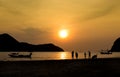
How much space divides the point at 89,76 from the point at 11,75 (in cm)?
960

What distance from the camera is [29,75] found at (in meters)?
25.2

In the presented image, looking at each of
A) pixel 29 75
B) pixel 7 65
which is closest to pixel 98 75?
pixel 29 75

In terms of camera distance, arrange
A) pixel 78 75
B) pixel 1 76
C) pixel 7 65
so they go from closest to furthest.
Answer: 1. pixel 1 76
2. pixel 78 75
3. pixel 7 65

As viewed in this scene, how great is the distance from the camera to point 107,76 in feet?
83.2

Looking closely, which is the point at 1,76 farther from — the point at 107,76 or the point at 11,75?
the point at 107,76

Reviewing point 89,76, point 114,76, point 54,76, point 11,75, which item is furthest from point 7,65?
point 114,76

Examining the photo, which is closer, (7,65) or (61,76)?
(61,76)

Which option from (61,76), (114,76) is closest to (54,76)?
(61,76)

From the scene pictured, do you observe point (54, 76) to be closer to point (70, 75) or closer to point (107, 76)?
point (70, 75)

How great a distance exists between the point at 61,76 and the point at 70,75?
4.59 ft

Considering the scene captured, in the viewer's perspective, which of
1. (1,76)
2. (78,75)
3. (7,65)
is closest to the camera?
(1,76)

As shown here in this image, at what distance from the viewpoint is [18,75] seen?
2478 centimetres

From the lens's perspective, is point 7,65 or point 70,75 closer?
point 70,75

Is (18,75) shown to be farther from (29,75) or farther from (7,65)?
(7,65)
